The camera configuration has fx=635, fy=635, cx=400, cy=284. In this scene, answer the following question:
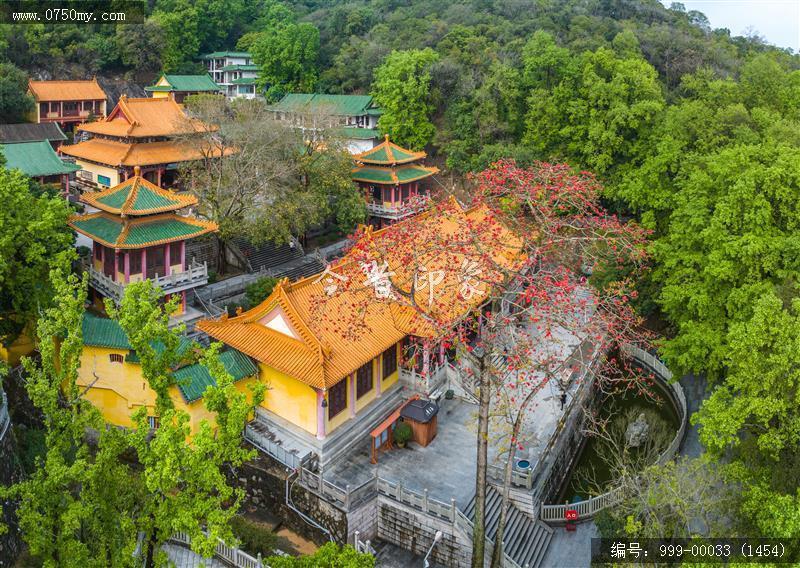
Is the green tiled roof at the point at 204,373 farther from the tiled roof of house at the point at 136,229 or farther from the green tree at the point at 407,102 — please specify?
the green tree at the point at 407,102

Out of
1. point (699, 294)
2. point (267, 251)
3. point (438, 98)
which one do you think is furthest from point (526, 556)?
point (438, 98)

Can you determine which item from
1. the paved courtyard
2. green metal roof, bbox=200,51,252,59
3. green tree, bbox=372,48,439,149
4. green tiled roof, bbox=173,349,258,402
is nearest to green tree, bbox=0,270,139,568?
green tiled roof, bbox=173,349,258,402

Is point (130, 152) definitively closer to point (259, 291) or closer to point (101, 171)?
point (101, 171)

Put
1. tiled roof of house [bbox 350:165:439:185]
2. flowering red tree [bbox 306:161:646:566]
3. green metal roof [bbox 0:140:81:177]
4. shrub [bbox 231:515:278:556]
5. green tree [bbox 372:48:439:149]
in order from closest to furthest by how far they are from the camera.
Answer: flowering red tree [bbox 306:161:646:566] < shrub [bbox 231:515:278:556] < green metal roof [bbox 0:140:81:177] < tiled roof of house [bbox 350:165:439:185] < green tree [bbox 372:48:439:149]

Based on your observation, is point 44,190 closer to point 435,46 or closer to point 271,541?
point 271,541

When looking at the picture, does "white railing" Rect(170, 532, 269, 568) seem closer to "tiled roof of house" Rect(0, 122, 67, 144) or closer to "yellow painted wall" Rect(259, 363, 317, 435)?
"yellow painted wall" Rect(259, 363, 317, 435)
